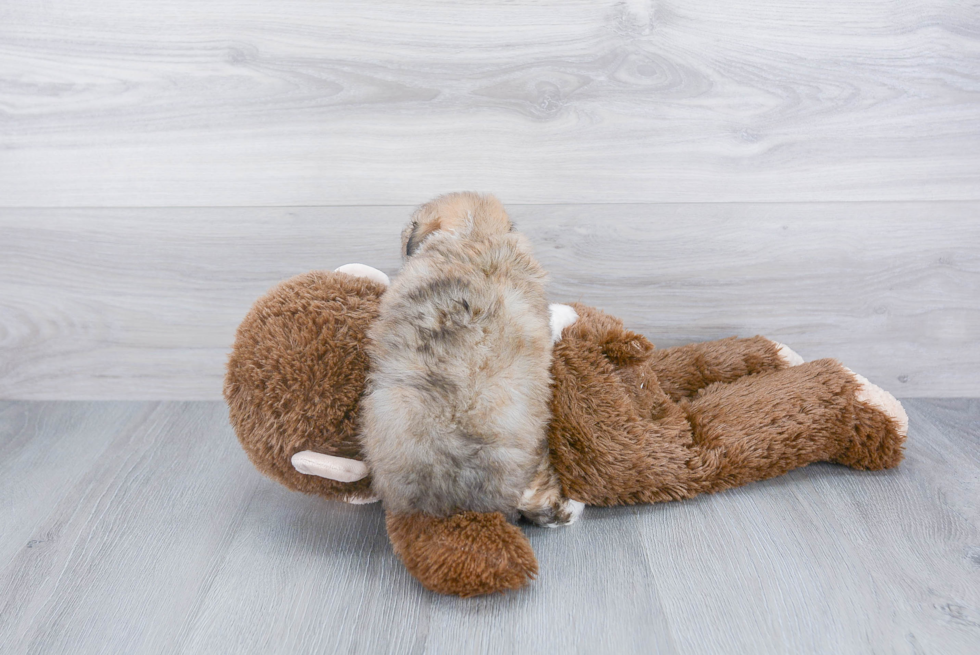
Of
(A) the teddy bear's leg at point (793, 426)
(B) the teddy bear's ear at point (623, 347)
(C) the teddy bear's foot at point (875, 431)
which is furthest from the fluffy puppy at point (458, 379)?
(C) the teddy bear's foot at point (875, 431)

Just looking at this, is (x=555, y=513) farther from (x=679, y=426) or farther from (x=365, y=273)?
(x=365, y=273)

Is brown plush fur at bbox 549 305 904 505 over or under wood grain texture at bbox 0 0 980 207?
under

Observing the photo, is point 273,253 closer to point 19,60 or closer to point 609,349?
point 19,60

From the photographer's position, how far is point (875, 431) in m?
0.93

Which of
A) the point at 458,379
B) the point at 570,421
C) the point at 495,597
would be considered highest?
the point at 458,379

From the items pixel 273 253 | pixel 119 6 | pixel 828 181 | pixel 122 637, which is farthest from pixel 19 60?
pixel 828 181

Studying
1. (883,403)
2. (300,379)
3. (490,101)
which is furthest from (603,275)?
(300,379)

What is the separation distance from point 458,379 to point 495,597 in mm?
243

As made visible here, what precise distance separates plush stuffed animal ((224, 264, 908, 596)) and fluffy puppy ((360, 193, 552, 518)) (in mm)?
39

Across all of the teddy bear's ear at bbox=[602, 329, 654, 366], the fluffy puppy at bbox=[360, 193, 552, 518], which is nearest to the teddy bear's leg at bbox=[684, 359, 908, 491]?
the teddy bear's ear at bbox=[602, 329, 654, 366]

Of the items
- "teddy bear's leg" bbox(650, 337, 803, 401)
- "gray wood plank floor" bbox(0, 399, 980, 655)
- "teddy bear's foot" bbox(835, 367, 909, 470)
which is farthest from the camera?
"teddy bear's leg" bbox(650, 337, 803, 401)

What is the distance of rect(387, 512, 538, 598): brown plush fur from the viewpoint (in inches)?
28.1

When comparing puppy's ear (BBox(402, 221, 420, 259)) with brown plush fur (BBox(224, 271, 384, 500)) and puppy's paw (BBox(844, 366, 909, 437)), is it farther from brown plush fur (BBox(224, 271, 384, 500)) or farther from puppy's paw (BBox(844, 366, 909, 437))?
puppy's paw (BBox(844, 366, 909, 437))

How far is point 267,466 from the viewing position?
0.80m
